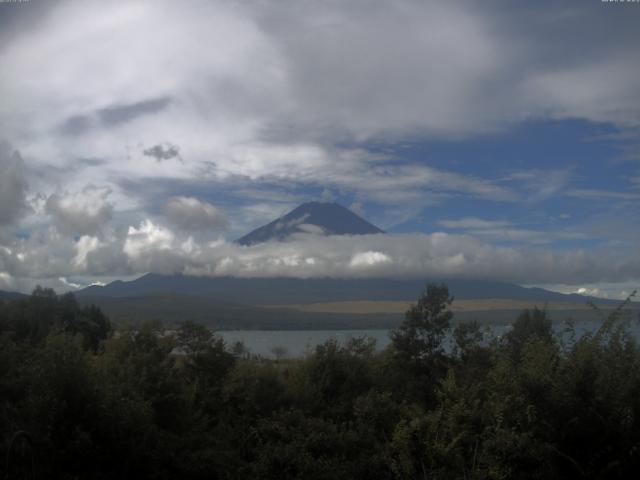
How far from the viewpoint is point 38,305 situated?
41531 mm

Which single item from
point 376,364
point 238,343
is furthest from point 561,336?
point 238,343

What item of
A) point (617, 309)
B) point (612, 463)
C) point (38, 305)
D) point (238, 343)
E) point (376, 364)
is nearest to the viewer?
point (612, 463)

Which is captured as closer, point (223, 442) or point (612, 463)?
point (612, 463)

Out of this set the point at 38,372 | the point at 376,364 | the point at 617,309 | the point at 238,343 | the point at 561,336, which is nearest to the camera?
the point at 38,372

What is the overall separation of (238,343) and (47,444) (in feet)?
60.7

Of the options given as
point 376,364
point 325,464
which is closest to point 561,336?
point 325,464

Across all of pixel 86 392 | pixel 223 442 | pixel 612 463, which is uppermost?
pixel 86 392

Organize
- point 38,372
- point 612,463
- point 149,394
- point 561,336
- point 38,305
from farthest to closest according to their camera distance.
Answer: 1. point 38,305
2. point 149,394
3. point 561,336
4. point 38,372
5. point 612,463

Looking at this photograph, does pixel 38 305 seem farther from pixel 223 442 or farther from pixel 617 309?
pixel 617 309

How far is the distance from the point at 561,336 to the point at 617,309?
131 centimetres

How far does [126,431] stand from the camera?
1001cm

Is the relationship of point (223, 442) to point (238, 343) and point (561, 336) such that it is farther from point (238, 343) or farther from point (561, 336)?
point (238, 343)

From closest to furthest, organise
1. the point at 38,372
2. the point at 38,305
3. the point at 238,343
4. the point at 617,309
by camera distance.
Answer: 1. the point at 38,372
2. the point at 617,309
3. the point at 238,343
4. the point at 38,305

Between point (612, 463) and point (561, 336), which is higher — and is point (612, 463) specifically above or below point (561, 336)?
below
